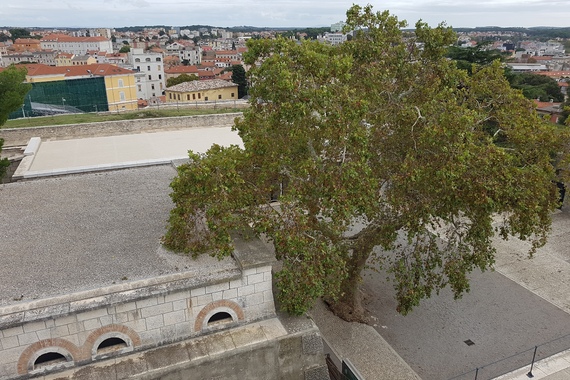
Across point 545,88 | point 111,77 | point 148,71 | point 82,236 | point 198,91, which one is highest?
point 111,77

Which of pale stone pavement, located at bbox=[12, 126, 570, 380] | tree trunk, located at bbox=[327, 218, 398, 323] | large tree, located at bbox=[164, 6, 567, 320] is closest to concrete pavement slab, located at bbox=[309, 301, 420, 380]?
pale stone pavement, located at bbox=[12, 126, 570, 380]

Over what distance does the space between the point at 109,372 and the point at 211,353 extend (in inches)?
86.9

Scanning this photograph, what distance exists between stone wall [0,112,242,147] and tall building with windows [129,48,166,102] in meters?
49.2

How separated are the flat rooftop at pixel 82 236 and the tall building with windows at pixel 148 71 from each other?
63013 mm

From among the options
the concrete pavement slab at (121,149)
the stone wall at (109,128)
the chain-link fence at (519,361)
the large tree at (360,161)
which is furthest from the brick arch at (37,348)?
the stone wall at (109,128)

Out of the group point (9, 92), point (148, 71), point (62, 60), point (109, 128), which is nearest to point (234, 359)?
point (9, 92)

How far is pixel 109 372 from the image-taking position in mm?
9711

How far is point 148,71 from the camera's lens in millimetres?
76562

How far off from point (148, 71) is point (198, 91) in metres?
29.4

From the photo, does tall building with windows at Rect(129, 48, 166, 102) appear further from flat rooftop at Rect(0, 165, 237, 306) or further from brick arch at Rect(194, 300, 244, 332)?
brick arch at Rect(194, 300, 244, 332)

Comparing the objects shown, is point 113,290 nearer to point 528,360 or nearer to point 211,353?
point 211,353

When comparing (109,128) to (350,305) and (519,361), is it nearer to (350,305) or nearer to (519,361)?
(350,305)

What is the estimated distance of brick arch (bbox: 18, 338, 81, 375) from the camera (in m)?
9.42

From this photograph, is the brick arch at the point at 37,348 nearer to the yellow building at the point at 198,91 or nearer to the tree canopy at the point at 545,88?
the yellow building at the point at 198,91
